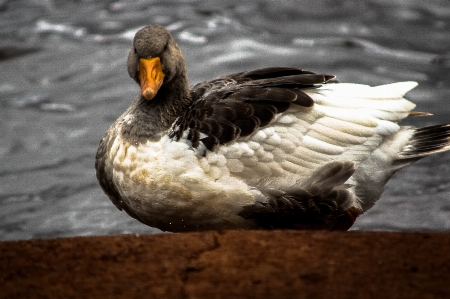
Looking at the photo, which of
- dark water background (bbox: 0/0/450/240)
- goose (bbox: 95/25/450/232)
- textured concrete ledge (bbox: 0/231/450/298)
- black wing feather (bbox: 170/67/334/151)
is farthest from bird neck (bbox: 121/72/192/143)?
dark water background (bbox: 0/0/450/240)

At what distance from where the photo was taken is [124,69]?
34.7 feet

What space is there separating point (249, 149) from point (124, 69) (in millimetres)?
5936

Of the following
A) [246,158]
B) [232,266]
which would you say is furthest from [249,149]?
[232,266]

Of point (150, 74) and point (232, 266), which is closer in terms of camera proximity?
point (232, 266)

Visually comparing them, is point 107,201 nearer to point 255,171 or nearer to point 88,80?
point 88,80

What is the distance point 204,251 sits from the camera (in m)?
3.64

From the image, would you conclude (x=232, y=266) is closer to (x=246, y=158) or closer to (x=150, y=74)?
(x=246, y=158)

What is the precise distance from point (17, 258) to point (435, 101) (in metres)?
6.88

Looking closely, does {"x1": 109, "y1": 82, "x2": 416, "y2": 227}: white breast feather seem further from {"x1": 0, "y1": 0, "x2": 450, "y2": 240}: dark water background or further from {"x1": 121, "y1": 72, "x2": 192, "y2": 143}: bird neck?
{"x1": 0, "y1": 0, "x2": 450, "y2": 240}: dark water background

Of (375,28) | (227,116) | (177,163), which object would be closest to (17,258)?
(177,163)

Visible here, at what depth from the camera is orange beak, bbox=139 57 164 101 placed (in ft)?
16.3

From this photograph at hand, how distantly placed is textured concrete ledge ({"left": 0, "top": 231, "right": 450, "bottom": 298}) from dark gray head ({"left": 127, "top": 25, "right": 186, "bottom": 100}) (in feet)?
5.06

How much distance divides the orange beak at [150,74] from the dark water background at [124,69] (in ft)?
9.23

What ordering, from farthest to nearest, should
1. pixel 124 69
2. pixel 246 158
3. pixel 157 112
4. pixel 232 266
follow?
pixel 124 69 < pixel 157 112 < pixel 246 158 < pixel 232 266
